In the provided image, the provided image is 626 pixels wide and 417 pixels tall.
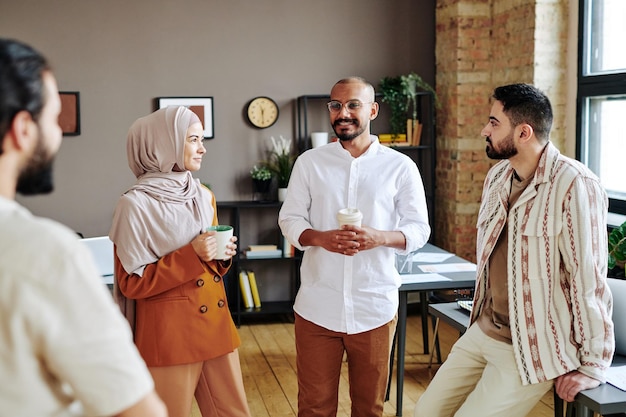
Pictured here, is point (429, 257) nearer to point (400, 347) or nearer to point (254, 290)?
point (400, 347)

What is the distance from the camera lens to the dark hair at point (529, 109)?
8.17ft

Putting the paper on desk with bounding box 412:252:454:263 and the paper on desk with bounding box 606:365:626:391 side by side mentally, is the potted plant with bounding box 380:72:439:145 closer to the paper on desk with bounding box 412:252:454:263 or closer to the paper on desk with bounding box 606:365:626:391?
the paper on desk with bounding box 412:252:454:263

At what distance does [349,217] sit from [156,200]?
72 cm

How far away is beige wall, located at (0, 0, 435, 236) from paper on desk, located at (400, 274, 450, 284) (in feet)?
8.11

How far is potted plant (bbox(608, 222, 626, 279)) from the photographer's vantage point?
3.57 m

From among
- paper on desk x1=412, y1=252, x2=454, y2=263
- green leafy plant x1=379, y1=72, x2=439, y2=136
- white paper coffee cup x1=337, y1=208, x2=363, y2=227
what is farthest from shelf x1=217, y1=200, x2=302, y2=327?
white paper coffee cup x1=337, y1=208, x2=363, y2=227

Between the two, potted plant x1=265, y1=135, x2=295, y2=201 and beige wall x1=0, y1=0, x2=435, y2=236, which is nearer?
beige wall x1=0, y1=0, x2=435, y2=236

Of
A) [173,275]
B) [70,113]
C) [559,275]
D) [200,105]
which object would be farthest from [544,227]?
[70,113]

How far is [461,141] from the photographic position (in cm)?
572

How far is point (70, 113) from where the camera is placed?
5.61 meters

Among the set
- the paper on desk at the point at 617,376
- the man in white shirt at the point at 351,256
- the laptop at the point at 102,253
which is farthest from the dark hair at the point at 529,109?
the laptop at the point at 102,253

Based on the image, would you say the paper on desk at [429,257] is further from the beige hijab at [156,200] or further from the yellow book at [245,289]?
the beige hijab at [156,200]

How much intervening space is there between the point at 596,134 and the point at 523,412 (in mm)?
2853

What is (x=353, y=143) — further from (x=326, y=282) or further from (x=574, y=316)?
(x=574, y=316)
